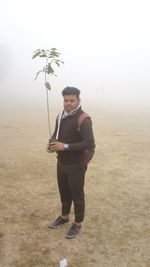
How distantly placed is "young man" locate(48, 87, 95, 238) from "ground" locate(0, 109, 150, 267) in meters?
0.52

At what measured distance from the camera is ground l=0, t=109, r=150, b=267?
15.9 feet

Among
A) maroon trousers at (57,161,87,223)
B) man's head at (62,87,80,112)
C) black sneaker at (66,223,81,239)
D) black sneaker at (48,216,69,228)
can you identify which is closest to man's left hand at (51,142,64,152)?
maroon trousers at (57,161,87,223)

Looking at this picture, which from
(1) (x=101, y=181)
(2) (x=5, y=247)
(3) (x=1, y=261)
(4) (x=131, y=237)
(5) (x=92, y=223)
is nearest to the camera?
(3) (x=1, y=261)

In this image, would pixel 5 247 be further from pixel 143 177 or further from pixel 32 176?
pixel 143 177

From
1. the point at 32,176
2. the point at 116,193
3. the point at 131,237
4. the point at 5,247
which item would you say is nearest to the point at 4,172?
the point at 32,176

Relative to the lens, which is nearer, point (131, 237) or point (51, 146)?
point (51, 146)

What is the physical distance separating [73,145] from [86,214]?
7.22ft

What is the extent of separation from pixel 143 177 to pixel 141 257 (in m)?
4.08

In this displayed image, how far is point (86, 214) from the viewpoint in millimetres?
6273

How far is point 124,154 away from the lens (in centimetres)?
1159

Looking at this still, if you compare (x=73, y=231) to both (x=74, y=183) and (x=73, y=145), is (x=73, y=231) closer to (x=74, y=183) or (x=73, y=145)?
(x=74, y=183)

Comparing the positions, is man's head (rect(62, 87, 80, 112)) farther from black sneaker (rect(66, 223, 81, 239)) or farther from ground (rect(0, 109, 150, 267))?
ground (rect(0, 109, 150, 267))

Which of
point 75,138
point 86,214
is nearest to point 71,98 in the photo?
point 75,138

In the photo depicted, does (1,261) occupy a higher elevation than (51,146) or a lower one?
lower
